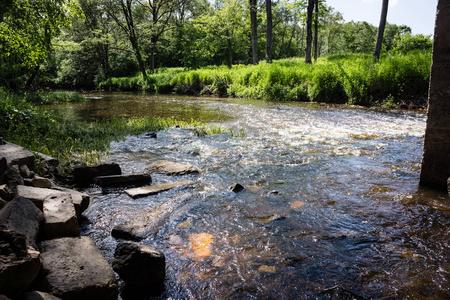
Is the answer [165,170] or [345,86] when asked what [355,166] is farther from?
[345,86]

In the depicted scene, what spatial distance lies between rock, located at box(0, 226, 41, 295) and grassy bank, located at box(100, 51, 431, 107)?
13.7m

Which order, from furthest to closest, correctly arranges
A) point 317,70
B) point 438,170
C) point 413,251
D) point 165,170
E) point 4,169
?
point 317,70 < point 165,170 < point 438,170 < point 4,169 < point 413,251

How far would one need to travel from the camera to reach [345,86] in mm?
13875

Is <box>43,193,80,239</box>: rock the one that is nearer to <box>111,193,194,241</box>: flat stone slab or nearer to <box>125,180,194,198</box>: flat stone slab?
<box>111,193,194,241</box>: flat stone slab

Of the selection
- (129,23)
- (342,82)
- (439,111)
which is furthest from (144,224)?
(129,23)

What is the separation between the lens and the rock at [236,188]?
429cm

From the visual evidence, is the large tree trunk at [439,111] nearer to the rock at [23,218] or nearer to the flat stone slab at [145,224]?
the flat stone slab at [145,224]

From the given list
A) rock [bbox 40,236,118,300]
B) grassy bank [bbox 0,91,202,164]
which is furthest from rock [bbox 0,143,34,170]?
rock [bbox 40,236,118,300]

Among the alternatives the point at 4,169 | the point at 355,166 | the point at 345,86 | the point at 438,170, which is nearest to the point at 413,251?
the point at 438,170

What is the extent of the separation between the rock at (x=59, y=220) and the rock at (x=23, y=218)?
0.26 feet

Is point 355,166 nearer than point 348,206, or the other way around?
point 348,206

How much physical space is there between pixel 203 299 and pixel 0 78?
1574 cm

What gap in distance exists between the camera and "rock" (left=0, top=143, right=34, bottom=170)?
398 centimetres

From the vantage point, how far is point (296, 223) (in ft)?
10.9
